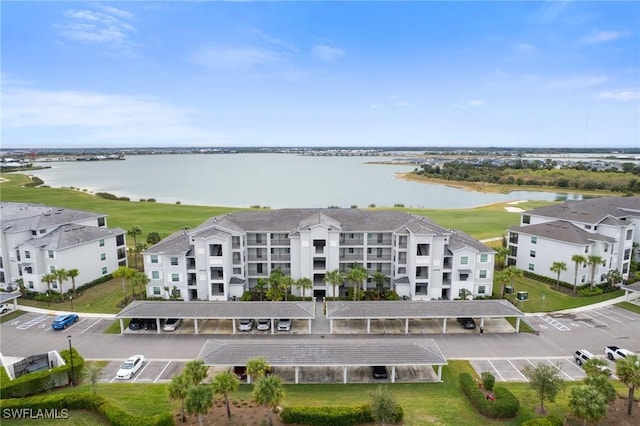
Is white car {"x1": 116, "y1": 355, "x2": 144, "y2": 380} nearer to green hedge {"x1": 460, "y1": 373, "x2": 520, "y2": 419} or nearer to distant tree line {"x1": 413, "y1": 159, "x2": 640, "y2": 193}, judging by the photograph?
green hedge {"x1": 460, "y1": 373, "x2": 520, "y2": 419}

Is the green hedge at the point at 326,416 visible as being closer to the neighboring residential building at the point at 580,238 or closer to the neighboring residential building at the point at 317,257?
the neighboring residential building at the point at 317,257

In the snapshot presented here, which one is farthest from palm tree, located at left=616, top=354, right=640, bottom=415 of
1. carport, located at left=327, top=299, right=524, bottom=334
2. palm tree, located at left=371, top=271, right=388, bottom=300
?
palm tree, located at left=371, top=271, right=388, bottom=300

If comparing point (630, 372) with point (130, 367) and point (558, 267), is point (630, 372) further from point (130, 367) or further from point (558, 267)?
point (130, 367)

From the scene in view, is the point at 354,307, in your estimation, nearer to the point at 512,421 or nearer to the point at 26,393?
the point at 512,421

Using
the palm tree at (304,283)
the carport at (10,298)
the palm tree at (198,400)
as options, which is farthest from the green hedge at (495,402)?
the carport at (10,298)

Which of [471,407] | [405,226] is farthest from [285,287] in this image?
[471,407]

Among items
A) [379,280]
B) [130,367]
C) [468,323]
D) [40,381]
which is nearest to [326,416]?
[130,367]
